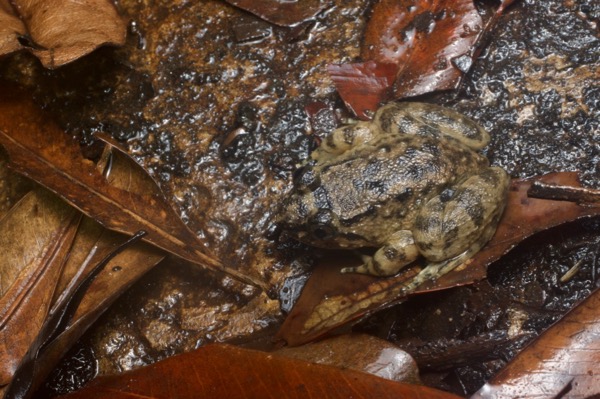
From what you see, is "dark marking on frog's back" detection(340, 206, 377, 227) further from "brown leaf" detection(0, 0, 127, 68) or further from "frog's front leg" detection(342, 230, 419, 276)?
"brown leaf" detection(0, 0, 127, 68)

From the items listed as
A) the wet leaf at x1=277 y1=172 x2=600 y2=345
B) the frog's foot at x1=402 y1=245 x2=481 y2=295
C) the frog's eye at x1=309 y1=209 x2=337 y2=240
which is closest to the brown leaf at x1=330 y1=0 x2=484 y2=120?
the frog's eye at x1=309 y1=209 x2=337 y2=240

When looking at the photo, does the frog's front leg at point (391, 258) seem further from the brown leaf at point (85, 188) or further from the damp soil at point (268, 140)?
the brown leaf at point (85, 188)

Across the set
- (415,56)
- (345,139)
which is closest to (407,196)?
(345,139)

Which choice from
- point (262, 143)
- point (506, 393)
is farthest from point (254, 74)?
point (506, 393)

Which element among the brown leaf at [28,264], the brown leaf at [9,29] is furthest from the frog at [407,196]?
the brown leaf at [9,29]

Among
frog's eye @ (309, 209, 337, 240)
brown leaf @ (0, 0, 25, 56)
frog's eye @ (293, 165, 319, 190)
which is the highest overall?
brown leaf @ (0, 0, 25, 56)

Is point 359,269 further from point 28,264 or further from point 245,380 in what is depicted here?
point 28,264
